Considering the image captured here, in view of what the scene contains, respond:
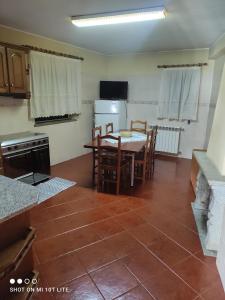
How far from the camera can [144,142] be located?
3729mm

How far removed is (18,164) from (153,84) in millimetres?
3792

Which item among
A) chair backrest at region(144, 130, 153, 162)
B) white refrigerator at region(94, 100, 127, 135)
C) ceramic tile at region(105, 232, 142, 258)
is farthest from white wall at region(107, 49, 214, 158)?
ceramic tile at region(105, 232, 142, 258)

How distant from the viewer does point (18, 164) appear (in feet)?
11.0

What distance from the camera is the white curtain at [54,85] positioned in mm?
4027

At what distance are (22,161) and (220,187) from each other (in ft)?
9.16

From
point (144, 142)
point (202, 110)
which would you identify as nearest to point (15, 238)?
point (144, 142)

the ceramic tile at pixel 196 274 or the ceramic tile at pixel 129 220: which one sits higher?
the ceramic tile at pixel 129 220

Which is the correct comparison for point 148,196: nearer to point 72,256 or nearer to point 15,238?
point 72,256

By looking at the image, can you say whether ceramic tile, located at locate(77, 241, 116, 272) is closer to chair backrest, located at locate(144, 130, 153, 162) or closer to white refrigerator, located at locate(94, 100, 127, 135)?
chair backrest, located at locate(144, 130, 153, 162)

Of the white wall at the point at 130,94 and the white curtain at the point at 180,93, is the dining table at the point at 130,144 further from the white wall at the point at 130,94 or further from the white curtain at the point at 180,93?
the white curtain at the point at 180,93

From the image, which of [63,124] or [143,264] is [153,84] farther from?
[143,264]

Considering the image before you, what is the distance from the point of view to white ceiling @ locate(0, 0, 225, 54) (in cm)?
247

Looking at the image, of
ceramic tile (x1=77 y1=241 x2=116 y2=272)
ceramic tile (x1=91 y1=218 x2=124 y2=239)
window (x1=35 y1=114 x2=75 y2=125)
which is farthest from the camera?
window (x1=35 y1=114 x2=75 y2=125)

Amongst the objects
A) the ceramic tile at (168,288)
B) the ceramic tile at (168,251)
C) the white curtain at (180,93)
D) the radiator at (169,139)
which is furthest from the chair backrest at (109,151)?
the white curtain at (180,93)
